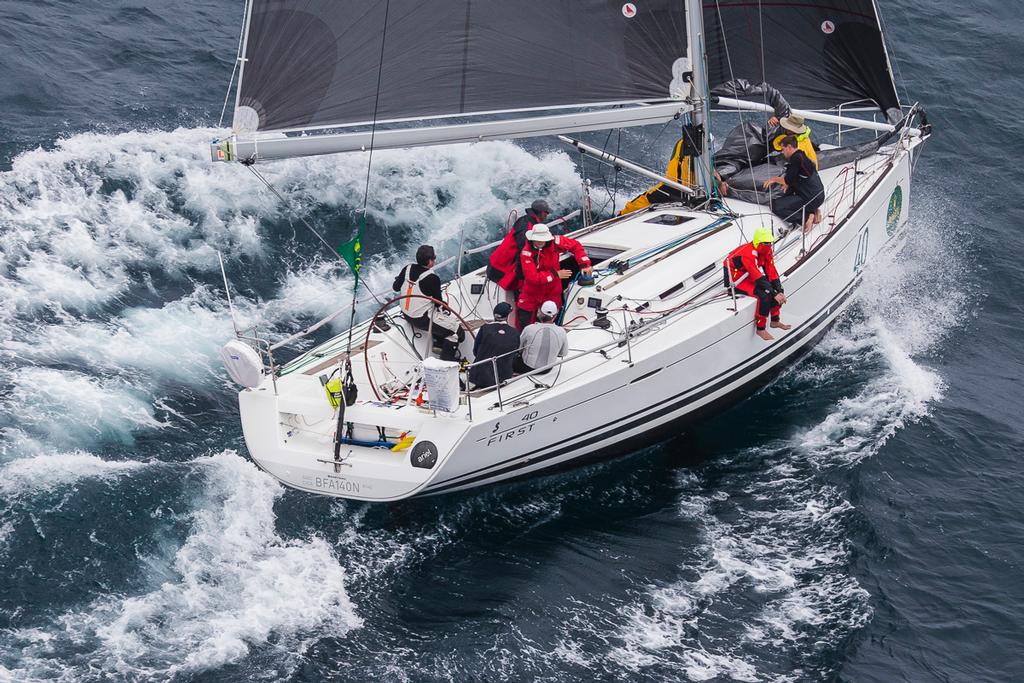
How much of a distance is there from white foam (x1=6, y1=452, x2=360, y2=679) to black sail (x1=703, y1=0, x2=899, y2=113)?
29.5 ft

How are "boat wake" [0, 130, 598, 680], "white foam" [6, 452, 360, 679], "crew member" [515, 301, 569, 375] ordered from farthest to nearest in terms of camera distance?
"crew member" [515, 301, 569, 375] → "boat wake" [0, 130, 598, 680] → "white foam" [6, 452, 360, 679]

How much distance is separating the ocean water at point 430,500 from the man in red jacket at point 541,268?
196 cm

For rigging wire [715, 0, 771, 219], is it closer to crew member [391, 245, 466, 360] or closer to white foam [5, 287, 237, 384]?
crew member [391, 245, 466, 360]

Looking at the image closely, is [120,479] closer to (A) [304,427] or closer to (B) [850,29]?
(A) [304,427]

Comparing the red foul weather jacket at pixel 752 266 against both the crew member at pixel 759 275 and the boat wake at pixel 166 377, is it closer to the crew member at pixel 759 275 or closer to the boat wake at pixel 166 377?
the crew member at pixel 759 275

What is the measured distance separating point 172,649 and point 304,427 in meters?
2.87

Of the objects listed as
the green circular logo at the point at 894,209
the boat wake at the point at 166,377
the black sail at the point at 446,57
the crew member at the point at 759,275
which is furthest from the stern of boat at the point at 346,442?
the green circular logo at the point at 894,209

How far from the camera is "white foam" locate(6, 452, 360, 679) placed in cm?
1002

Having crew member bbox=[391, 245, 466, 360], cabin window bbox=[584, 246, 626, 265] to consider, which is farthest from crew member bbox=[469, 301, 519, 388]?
cabin window bbox=[584, 246, 626, 265]

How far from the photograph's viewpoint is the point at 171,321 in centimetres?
1502

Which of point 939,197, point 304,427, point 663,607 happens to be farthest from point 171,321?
point 939,197

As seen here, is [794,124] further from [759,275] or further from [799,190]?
[759,275]

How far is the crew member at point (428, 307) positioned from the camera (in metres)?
12.7

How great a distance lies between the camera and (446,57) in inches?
477
